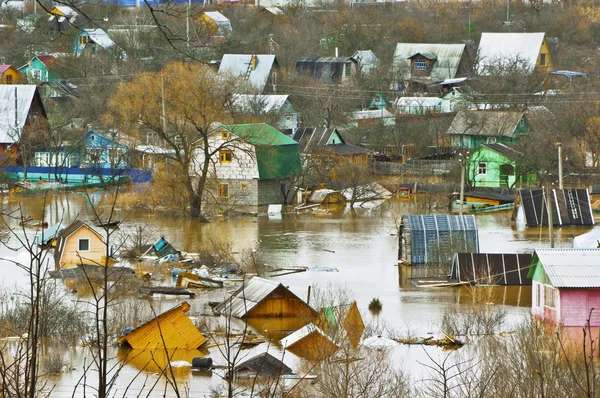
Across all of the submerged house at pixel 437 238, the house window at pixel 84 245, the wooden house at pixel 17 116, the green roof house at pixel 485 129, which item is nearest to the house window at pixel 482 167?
the green roof house at pixel 485 129

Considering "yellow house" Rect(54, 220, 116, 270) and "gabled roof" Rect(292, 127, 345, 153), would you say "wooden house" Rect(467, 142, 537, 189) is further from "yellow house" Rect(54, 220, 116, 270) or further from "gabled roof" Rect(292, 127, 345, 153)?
"yellow house" Rect(54, 220, 116, 270)

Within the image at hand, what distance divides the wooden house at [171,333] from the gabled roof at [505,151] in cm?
1845

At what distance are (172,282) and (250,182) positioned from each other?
9899mm

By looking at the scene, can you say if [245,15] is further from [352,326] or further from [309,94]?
[352,326]

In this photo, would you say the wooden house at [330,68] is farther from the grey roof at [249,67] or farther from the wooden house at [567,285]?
the wooden house at [567,285]

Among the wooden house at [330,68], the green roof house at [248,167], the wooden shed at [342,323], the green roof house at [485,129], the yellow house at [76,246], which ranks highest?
the wooden house at [330,68]

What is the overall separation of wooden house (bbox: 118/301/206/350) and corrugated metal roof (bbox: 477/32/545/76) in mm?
31150

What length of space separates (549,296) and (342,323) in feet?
10.1

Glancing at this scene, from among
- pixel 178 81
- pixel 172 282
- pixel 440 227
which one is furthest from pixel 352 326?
pixel 178 81

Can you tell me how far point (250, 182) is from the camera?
95.7 ft

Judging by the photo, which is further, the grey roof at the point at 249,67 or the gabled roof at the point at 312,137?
the grey roof at the point at 249,67

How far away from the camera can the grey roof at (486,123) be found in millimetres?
35000

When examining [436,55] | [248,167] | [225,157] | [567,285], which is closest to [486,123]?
[248,167]

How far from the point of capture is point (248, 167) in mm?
29172
